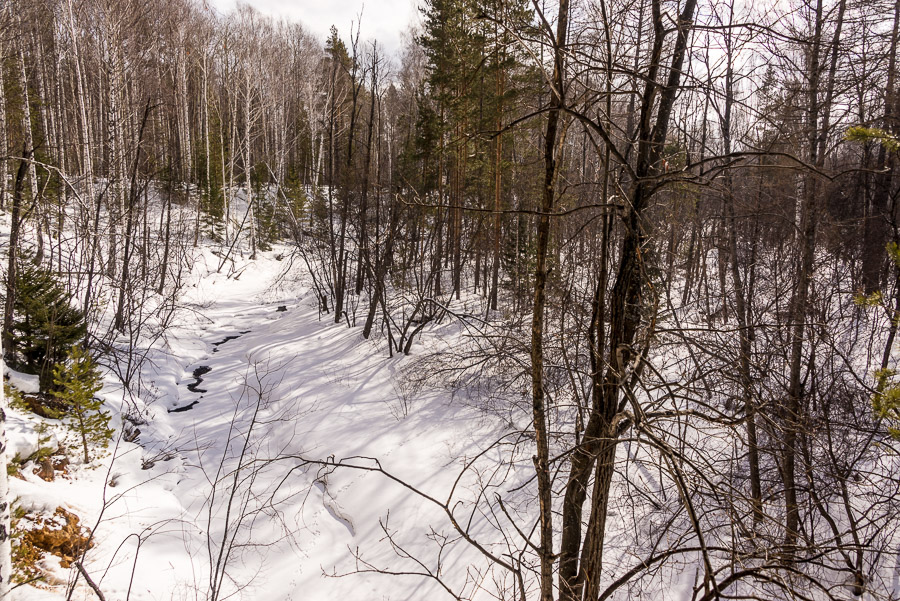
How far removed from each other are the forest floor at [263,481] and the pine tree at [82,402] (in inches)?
9.1

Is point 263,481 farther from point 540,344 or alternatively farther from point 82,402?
point 540,344

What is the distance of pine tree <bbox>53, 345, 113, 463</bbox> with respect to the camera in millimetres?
5094

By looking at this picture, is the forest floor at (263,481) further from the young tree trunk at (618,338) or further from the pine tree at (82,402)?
the young tree trunk at (618,338)

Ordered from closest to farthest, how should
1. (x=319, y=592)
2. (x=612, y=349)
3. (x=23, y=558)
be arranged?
(x=612, y=349) → (x=23, y=558) → (x=319, y=592)

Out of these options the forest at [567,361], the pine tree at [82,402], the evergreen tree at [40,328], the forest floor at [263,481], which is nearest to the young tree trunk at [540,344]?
the forest at [567,361]

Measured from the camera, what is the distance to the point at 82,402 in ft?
16.6

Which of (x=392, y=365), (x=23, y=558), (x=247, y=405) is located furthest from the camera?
(x=392, y=365)

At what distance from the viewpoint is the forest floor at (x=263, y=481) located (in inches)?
173

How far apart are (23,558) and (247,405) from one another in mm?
4415

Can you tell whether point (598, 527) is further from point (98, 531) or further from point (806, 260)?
point (98, 531)

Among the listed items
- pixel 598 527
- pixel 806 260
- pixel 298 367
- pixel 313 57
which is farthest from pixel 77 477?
pixel 313 57

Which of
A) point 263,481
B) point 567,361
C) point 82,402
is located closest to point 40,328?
point 82,402

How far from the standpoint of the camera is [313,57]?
1142 inches

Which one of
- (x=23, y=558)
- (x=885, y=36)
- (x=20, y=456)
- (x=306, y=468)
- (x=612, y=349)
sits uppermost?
→ (x=885, y=36)
